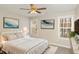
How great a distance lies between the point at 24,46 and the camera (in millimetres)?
1845

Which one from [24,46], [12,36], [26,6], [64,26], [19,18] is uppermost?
[26,6]

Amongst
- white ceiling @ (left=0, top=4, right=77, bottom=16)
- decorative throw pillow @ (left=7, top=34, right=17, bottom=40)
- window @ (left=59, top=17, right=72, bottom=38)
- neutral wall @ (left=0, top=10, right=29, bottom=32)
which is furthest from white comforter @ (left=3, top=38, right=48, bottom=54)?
white ceiling @ (left=0, top=4, right=77, bottom=16)

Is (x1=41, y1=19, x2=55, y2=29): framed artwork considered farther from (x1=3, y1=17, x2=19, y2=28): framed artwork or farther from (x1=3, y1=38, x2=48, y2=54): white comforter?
(x1=3, y1=17, x2=19, y2=28): framed artwork

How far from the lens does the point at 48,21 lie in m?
1.96

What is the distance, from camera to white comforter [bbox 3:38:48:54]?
6.03 ft

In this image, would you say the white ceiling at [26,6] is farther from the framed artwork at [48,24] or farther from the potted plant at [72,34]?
the potted plant at [72,34]

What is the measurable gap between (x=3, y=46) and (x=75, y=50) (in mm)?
1195

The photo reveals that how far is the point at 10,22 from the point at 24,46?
18.9 inches

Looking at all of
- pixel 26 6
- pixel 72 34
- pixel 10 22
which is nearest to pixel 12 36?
pixel 10 22

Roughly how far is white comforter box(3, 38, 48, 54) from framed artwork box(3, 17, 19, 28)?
10.2 inches

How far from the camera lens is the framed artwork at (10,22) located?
74.6 inches

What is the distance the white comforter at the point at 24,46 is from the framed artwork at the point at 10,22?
10.2 inches

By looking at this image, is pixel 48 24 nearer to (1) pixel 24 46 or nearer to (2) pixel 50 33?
(2) pixel 50 33
